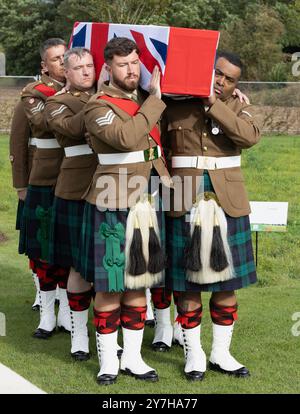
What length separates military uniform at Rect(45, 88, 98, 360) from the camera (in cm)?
472

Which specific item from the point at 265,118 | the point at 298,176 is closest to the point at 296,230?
the point at 298,176

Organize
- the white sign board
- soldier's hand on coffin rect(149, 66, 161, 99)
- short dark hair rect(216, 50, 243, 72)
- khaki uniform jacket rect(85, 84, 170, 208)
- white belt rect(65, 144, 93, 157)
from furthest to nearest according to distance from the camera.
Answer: the white sign board
white belt rect(65, 144, 93, 157)
short dark hair rect(216, 50, 243, 72)
soldier's hand on coffin rect(149, 66, 161, 99)
khaki uniform jacket rect(85, 84, 170, 208)

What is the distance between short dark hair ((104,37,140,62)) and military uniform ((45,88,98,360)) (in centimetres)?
49

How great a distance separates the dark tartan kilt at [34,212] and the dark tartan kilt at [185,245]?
1.18 meters

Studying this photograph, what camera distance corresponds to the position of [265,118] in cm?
1567

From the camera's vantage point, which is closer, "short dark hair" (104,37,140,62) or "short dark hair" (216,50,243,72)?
"short dark hair" (104,37,140,62)

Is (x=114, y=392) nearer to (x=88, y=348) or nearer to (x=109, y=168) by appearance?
(x=88, y=348)

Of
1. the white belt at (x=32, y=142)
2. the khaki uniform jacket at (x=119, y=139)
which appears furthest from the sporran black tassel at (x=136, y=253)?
the white belt at (x=32, y=142)

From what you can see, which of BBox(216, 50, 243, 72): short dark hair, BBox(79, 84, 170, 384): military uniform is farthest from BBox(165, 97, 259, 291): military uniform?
BBox(216, 50, 243, 72): short dark hair

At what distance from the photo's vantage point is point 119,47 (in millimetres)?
4160

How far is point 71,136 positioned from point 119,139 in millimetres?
628

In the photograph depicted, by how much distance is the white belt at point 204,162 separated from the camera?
4.43 metres

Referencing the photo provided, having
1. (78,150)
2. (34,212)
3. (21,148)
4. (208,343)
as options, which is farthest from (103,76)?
(208,343)

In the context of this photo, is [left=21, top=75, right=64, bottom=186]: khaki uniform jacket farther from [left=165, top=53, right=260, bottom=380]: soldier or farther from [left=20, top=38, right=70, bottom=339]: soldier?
[left=165, top=53, right=260, bottom=380]: soldier
